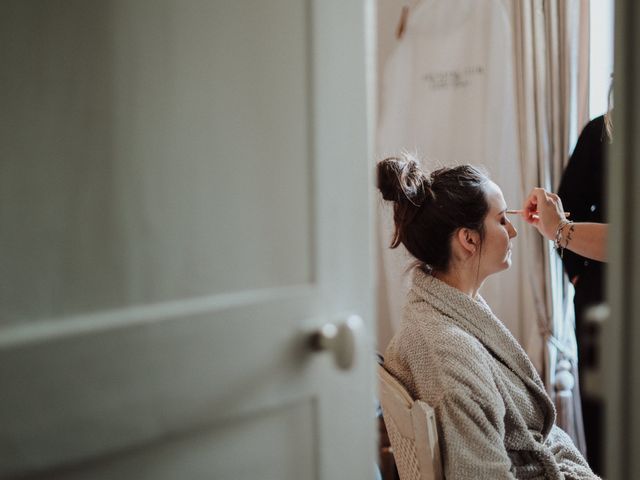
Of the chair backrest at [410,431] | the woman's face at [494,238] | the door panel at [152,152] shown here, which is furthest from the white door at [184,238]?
the woman's face at [494,238]

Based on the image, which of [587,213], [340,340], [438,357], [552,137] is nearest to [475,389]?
[438,357]

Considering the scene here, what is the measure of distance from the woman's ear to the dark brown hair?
0.01m

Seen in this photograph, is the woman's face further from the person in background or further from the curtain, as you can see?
the curtain

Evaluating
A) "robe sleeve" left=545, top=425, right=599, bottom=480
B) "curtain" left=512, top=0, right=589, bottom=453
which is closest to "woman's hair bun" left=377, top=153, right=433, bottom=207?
"robe sleeve" left=545, top=425, right=599, bottom=480

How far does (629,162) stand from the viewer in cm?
85

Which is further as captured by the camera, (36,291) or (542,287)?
(542,287)

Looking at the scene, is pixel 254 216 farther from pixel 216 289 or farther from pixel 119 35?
pixel 119 35

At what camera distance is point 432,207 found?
158 centimetres

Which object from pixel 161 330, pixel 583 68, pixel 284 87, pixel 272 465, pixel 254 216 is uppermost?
pixel 583 68

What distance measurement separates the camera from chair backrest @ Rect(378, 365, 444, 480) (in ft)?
4.15

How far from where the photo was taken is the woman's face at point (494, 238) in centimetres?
160

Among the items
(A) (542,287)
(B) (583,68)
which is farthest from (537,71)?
(A) (542,287)

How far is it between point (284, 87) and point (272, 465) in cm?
49

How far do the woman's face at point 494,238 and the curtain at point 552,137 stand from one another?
78 cm
